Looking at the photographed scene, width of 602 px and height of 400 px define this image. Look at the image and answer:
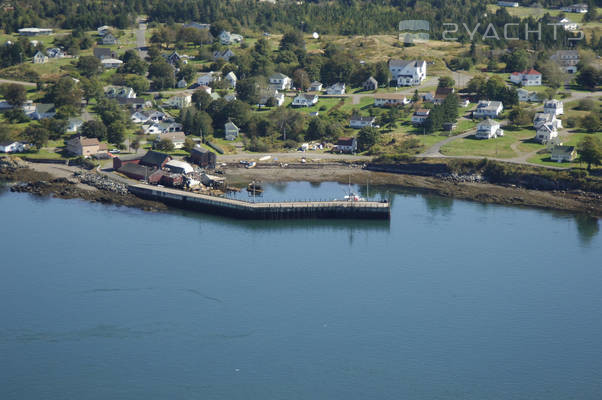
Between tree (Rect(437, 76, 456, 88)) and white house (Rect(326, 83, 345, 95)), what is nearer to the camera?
tree (Rect(437, 76, 456, 88))

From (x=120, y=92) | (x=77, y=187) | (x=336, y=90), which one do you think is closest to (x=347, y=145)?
(x=336, y=90)

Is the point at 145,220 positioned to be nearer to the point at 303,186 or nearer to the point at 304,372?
the point at 303,186

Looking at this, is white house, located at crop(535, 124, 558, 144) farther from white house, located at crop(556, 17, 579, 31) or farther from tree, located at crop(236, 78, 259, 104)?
white house, located at crop(556, 17, 579, 31)

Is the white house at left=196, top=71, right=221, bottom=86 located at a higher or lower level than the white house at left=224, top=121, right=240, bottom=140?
higher

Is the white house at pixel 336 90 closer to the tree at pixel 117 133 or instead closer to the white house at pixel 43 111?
the tree at pixel 117 133

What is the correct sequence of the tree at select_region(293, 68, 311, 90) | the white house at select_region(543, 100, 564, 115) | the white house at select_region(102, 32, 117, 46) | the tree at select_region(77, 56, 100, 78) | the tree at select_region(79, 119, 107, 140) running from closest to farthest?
1. the tree at select_region(79, 119, 107, 140)
2. the white house at select_region(543, 100, 564, 115)
3. the tree at select_region(293, 68, 311, 90)
4. the tree at select_region(77, 56, 100, 78)
5. the white house at select_region(102, 32, 117, 46)

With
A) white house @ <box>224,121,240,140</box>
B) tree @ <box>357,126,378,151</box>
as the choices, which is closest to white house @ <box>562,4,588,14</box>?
tree @ <box>357,126,378,151</box>

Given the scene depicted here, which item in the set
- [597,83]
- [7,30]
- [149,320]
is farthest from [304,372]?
[7,30]
